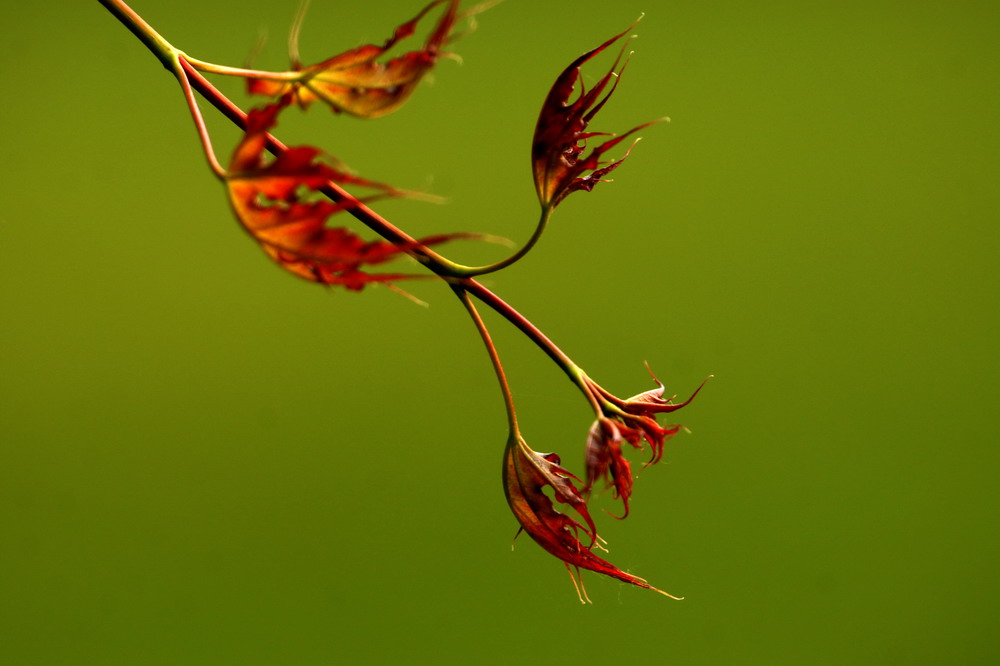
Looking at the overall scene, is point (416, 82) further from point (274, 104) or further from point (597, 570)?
point (597, 570)

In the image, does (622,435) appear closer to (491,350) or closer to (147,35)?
(491,350)

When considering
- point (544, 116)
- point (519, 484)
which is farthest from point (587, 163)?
point (519, 484)

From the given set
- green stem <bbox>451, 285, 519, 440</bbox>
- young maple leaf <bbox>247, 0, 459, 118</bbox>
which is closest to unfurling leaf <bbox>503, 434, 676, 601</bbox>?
green stem <bbox>451, 285, 519, 440</bbox>

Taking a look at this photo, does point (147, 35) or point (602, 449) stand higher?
point (147, 35)

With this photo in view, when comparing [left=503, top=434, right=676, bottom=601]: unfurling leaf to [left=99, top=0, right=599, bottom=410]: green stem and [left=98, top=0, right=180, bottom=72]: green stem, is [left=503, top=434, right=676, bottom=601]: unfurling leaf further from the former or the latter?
[left=98, top=0, right=180, bottom=72]: green stem

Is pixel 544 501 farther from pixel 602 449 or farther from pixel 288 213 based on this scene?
pixel 288 213

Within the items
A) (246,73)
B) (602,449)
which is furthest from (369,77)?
(602,449)

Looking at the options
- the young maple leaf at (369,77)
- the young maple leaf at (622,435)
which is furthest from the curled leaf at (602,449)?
the young maple leaf at (369,77)

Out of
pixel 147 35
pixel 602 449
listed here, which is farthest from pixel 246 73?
pixel 602 449
